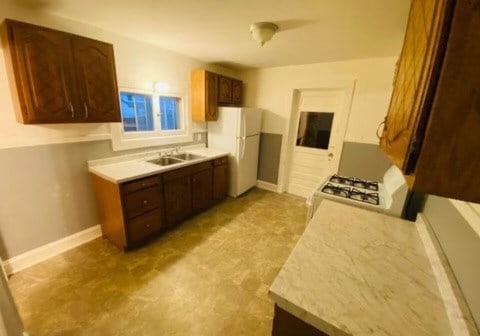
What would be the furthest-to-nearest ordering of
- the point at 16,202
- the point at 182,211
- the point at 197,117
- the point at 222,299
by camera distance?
1. the point at 197,117
2. the point at 182,211
3. the point at 16,202
4. the point at 222,299

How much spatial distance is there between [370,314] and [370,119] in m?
2.95

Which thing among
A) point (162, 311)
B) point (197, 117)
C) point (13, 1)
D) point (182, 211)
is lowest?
point (162, 311)

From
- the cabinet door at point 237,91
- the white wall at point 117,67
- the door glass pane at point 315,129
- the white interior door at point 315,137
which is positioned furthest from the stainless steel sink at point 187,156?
the door glass pane at point 315,129

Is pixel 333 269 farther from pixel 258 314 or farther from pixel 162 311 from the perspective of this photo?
pixel 162 311

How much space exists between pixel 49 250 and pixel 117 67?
7.10 ft

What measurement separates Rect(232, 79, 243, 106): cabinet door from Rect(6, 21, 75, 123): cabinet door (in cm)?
246

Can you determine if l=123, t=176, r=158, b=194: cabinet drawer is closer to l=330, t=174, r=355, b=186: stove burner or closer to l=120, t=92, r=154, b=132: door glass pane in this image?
l=120, t=92, r=154, b=132: door glass pane

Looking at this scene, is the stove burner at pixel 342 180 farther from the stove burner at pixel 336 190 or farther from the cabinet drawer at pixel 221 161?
the cabinet drawer at pixel 221 161

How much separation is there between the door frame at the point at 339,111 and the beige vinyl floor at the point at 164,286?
5.19 feet

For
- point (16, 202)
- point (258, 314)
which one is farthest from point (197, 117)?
point (258, 314)

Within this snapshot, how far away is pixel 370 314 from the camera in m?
0.76

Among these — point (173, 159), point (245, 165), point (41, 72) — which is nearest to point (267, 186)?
point (245, 165)

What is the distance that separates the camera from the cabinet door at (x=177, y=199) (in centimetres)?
257

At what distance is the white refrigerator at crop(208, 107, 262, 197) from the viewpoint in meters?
3.41
